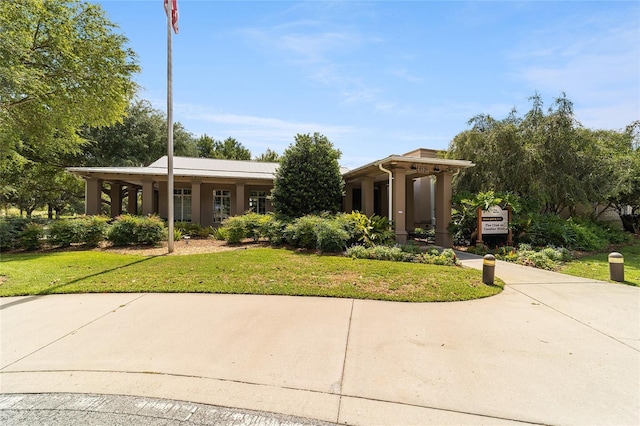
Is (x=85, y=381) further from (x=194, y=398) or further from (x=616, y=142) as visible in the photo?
(x=616, y=142)

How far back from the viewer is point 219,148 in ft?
136

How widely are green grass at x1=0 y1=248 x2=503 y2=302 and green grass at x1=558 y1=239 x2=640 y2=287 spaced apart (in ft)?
9.67

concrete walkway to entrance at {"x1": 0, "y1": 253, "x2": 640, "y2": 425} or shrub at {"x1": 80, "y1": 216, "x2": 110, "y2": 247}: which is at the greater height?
shrub at {"x1": 80, "y1": 216, "x2": 110, "y2": 247}

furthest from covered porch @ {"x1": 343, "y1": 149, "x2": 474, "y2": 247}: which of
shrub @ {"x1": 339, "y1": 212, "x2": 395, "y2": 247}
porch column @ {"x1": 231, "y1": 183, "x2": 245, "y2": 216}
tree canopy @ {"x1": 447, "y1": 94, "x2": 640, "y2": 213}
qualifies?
porch column @ {"x1": 231, "y1": 183, "x2": 245, "y2": 216}

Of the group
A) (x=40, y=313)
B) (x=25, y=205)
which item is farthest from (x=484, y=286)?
(x=25, y=205)

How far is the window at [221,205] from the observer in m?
19.1

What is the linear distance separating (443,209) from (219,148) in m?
35.0

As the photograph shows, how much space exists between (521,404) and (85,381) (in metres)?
4.12

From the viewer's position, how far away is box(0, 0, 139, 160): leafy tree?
1100 centimetres

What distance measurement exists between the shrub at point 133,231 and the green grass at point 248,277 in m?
2.55

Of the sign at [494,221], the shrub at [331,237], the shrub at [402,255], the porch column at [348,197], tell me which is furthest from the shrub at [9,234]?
the sign at [494,221]

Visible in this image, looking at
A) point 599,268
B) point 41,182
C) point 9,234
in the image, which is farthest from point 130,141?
point 599,268

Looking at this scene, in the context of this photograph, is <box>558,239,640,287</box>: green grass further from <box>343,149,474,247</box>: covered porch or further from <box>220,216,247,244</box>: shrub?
<box>220,216,247,244</box>: shrub

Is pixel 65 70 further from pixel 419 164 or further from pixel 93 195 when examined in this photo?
pixel 419 164
